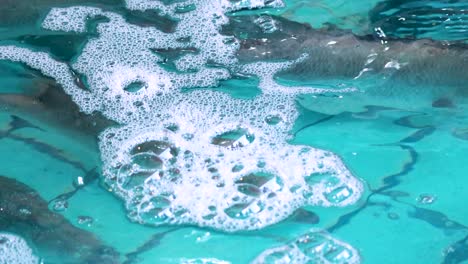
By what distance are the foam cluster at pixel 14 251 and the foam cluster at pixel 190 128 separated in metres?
0.37

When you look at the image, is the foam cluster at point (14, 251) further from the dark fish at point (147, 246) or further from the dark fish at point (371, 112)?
the dark fish at point (371, 112)

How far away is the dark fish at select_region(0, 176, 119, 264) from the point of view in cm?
193

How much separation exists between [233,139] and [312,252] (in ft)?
1.93

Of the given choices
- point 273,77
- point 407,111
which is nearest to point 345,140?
point 407,111

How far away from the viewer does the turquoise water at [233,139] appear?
1977 millimetres

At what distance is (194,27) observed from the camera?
2.89 meters

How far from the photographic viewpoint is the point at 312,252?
6.24 feet

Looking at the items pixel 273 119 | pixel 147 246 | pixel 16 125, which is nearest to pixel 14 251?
pixel 147 246

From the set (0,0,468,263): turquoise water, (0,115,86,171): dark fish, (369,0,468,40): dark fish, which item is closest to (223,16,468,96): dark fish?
(0,0,468,263): turquoise water

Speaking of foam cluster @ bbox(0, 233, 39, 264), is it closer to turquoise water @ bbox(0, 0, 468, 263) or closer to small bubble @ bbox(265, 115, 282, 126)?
turquoise water @ bbox(0, 0, 468, 263)

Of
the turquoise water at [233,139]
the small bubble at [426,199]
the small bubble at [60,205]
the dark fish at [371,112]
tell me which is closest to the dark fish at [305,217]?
the turquoise water at [233,139]

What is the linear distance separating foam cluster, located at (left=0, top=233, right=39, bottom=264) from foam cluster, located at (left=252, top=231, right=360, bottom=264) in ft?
2.43

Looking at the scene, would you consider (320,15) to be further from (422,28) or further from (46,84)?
(46,84)

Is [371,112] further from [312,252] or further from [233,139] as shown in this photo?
[312,252]
